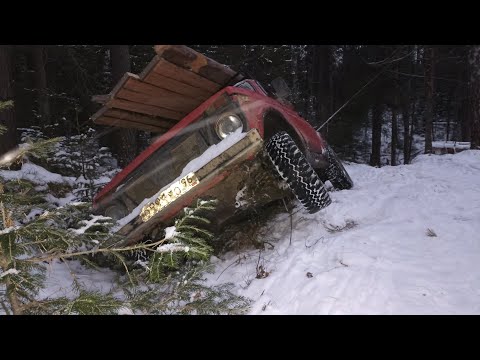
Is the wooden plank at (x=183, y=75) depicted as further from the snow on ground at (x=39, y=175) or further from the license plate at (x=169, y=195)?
the snow on ground at (x=39, y=175)

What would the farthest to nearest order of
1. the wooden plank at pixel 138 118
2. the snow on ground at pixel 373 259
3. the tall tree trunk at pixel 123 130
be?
the tall tree trunk at pixel 123 130, the wooden plank at pixel 138 118, the snow on ground at pixel 373 259

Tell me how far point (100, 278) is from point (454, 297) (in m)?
3.44

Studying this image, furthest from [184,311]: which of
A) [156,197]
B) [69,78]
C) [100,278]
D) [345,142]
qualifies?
[345,142]

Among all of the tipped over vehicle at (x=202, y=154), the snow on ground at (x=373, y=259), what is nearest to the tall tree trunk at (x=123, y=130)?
the tipped over vehicle at (x=202, y=154)

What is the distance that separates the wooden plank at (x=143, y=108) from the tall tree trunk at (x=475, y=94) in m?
9.30

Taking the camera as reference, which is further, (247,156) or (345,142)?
(345,142)

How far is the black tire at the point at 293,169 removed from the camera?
3713 mm

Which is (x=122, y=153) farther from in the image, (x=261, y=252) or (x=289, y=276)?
(x=289, y=276)

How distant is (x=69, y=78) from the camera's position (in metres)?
13.1

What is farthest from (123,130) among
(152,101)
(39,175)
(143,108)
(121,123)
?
(152,101)

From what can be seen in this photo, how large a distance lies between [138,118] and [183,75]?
126cm

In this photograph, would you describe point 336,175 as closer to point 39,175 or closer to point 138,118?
point 138,118

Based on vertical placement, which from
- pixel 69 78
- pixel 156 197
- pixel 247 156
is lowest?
pixel 156 197

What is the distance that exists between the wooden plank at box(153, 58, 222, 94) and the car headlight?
70 cm
